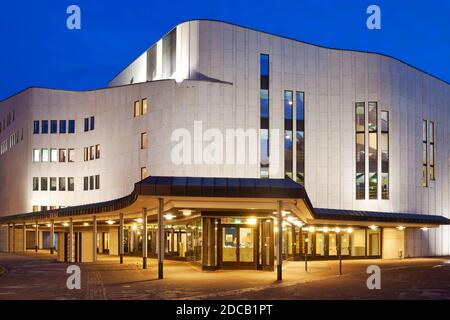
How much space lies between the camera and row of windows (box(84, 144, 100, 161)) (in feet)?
236

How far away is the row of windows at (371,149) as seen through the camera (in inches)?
2368

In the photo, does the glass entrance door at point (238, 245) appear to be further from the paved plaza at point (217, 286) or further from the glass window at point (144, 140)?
the glass window at point (144, 140)

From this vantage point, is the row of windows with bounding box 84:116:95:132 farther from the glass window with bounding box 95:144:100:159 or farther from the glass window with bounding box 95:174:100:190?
the glass window with bounding box 95:174:100:190

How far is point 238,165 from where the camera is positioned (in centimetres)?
5609

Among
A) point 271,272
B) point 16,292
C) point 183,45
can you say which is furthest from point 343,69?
point 16,292

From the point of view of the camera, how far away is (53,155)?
77.6 meters

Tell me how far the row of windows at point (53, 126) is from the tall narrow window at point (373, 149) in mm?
34885

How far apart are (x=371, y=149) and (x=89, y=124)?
31.8 metres

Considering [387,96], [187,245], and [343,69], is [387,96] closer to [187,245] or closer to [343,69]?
[343,69]

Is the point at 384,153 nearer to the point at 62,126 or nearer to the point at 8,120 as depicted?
the point at 62,126

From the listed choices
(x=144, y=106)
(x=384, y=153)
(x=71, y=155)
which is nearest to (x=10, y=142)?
(x=71, y=155)

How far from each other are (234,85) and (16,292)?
3682cm

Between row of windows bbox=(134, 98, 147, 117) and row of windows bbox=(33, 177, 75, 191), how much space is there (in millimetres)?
17671
